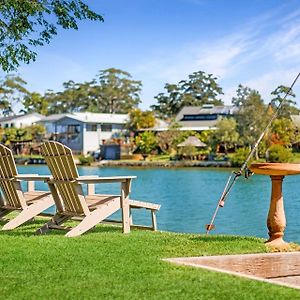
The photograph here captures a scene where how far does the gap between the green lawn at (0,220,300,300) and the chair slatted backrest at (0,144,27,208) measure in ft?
4.20

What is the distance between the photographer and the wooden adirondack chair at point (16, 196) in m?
7.99

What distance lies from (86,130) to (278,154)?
25726mm

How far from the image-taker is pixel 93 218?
721cm

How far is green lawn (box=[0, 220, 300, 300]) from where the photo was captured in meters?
4.29

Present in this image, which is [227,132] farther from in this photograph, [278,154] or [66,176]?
[66,176]

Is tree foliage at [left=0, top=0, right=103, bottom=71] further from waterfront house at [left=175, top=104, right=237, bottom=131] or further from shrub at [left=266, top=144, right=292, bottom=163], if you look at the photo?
waterfront house at [left=175, top=104, right=237, bottom=131]

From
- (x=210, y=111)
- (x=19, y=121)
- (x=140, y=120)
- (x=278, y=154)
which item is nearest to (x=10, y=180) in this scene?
(x=278, y=154)

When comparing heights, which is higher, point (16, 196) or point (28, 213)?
point (16, 196)

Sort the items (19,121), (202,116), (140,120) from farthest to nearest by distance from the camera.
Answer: (19,121)
(202,116)
(140,120)

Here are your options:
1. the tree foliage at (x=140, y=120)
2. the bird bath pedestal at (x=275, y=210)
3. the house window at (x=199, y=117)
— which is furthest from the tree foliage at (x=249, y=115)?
the bird bath pedestal at (x=275, y=210)

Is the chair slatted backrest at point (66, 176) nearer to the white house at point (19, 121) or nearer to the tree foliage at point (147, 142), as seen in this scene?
the tree foliage at point (147, 142)

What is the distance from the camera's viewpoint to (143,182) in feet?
119

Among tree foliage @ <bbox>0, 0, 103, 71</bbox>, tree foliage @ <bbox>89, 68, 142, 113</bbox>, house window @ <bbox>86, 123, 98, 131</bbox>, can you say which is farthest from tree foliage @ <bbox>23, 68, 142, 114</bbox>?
tree foliage @ <bbox>0, 0, 103, 71</bbox>

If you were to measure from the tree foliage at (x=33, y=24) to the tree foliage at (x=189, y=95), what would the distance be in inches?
3031
